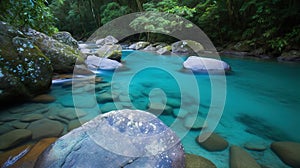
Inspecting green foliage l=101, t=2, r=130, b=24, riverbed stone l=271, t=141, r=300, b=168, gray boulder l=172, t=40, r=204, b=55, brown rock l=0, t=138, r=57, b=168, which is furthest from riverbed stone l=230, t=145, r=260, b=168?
green foliage l=101, t=2, r=130, b=24

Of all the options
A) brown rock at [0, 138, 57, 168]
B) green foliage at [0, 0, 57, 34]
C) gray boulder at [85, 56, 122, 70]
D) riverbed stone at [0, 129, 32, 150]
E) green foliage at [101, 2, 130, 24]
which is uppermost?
green foliage at [101, 2, 130, 24]

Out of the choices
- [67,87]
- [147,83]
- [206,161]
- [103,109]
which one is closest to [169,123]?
[206,161]

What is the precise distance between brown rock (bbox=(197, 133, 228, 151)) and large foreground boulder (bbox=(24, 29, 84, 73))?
12.7 ft

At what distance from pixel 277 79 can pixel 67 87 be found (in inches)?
216

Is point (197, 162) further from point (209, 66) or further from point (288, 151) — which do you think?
point (209, 66)

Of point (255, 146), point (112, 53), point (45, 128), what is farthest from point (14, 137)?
point (112, 53)

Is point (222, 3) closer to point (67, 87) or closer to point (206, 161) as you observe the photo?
point (67, 87)

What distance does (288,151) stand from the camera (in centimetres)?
171

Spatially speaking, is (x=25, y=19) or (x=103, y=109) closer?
(x=103, y=109)

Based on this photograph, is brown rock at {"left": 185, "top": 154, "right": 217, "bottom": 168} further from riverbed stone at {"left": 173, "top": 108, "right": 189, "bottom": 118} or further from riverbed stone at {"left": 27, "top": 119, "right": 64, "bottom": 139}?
riverbed stone at {"left": 27, "top": 119, "right": 64, "bottom": 139}

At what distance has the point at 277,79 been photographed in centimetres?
486

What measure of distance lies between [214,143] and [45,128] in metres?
1.93

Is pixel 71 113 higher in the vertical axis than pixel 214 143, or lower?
higher

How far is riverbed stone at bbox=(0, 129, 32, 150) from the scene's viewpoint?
1.68m
